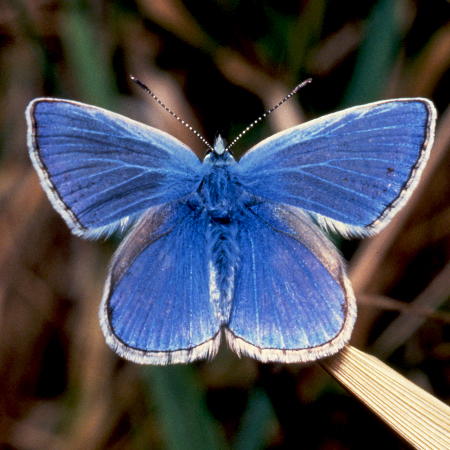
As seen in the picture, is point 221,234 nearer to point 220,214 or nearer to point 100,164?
point 220,214

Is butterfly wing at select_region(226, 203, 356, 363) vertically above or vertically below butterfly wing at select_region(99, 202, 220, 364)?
above

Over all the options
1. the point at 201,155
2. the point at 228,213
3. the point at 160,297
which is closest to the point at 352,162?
the point at 228,213

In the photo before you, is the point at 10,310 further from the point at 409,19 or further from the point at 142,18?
the point at 409,19

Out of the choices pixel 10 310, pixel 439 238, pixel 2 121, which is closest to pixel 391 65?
pixel 439 238

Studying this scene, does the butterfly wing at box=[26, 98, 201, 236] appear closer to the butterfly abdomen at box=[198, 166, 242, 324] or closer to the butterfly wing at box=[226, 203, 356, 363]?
the butterfly abdomen at box=[198, 166, 242, 324]

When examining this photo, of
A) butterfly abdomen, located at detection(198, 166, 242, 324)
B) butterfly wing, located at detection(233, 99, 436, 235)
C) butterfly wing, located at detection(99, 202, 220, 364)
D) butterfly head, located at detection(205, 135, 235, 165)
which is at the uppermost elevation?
butterfly wing, located at detection(233, 99, 436, 235)

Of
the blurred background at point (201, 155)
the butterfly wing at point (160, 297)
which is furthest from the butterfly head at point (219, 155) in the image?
the blurred background at point (201, 155)

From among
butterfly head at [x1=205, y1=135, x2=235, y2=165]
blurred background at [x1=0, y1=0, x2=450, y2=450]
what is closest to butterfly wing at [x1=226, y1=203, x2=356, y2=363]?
butterfly head at [x1=205, y1=135, x2=235, y2=165]

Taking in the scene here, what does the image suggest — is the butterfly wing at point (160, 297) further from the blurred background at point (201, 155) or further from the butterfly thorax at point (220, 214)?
the blurred background at point (201, 155)
